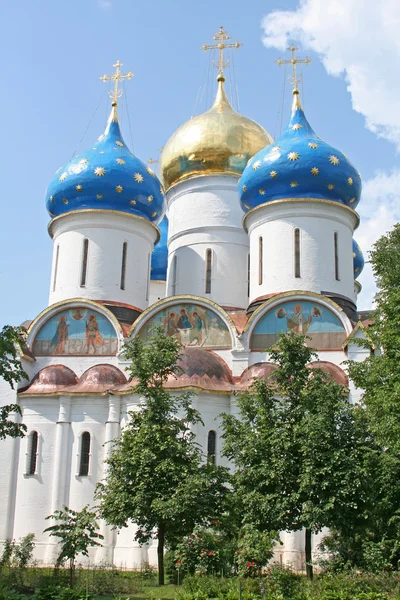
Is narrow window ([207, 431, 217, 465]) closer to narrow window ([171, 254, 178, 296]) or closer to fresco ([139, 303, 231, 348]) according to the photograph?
fresco ([139, 303, 231, 348])

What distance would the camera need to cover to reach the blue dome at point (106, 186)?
20125 mm

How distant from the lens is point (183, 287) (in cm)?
2142

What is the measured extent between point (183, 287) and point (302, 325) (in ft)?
15.5

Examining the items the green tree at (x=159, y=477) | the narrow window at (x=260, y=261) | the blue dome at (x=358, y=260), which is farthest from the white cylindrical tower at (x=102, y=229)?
the blue dome at (x=358, y=260)

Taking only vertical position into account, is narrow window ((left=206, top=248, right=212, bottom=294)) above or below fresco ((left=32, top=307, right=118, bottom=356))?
above

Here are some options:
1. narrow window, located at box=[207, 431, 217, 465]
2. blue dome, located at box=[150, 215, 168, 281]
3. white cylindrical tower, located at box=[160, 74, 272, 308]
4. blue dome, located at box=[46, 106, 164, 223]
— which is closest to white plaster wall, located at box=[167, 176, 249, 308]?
white cylindrical tower, located at box=[160, 74, 272, 308]

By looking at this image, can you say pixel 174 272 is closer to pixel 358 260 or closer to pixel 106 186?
pixel 106 186

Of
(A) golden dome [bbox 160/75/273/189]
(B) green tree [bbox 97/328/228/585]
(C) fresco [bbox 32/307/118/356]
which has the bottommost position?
(B) green tree [bbox 97/328/228/585]

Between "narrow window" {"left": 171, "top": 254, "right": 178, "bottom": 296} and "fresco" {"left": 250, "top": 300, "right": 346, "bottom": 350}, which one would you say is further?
"narrow window" {"left": 171, "top": 254, "right": 178, "bottom": 296}

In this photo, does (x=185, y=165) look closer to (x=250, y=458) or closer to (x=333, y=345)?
(x=333, y=345)

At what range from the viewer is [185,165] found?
2277 cm

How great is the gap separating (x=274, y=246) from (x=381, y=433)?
796cm

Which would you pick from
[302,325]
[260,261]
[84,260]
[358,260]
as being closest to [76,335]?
[84,260]

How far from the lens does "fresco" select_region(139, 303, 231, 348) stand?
18031mm
